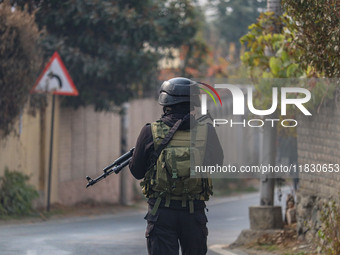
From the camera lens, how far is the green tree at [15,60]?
12.3m

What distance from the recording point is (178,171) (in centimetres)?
613

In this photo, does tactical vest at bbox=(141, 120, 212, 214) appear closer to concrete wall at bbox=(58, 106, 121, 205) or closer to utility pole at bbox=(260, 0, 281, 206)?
utility pole at bbox=(260, 0, 281, 206)

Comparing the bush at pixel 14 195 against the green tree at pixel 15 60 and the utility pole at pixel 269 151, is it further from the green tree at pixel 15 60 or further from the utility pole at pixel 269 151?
the utility pole at pixel 269 151

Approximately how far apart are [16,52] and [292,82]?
457 centimetres

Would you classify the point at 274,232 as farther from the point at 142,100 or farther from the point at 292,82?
the point at 142,100

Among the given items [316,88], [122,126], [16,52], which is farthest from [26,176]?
[316,88]

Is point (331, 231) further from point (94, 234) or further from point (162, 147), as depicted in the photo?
point (94, 234)

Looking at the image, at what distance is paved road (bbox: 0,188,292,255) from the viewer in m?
9.90

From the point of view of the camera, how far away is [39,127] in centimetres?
1450

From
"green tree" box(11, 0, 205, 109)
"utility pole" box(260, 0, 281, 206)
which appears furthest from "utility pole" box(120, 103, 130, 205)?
"utility pole" box(260, 0, 281, 206)

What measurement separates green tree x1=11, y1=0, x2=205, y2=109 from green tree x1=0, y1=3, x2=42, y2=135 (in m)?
1.59

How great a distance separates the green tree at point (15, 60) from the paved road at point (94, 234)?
191 cm

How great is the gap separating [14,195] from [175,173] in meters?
7.62

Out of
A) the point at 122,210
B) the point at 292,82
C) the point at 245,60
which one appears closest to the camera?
the point at 292,82
